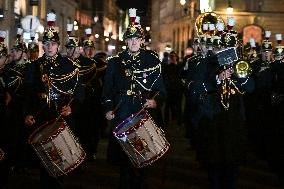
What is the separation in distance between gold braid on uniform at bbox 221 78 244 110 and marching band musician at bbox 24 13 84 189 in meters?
1.85

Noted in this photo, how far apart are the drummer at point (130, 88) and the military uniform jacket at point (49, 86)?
49cm

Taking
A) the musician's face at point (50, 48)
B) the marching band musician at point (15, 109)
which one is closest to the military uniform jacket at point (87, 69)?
the marching band musician at point (15, 109)

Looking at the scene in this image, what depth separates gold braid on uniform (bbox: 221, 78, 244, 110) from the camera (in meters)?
7.79

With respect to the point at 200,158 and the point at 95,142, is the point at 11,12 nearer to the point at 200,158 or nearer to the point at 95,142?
the point at 95,142

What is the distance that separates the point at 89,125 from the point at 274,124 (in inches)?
139

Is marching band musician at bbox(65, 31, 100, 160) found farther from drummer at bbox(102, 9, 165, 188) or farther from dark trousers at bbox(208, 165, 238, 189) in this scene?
dark trousers at bbox(208, 165, 238, 189)

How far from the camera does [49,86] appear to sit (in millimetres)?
8008

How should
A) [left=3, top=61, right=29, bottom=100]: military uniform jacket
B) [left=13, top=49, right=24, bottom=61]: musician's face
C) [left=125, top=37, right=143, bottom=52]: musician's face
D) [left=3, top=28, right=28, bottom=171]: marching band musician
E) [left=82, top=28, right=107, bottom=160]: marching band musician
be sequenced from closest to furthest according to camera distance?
[left=125, top=37, right=143, bottom=52]: musician's face < [left=3, top=28, right=28, bottom=171]: marching band musician < [left=3, top=61, right=29, bottom=100]: military uniform jacket < [left=13, top=49, right=24, bottom=61]: musician's face < [left=82, top=28, right=107, bottom=160]: marching band musician

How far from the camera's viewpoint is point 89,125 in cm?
1227

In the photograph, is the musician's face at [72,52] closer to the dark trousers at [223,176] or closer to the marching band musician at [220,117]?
the marching band musician at [220,117]

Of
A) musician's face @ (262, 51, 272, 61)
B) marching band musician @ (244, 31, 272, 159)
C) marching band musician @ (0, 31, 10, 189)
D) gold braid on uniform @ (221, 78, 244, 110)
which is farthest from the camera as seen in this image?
musician's face @ (262, 51, 272, 61)

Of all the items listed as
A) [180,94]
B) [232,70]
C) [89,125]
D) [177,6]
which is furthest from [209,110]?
[177,6]

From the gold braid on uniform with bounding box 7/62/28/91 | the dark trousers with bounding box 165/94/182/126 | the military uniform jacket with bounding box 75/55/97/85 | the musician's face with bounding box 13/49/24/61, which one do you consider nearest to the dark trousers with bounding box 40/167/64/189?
the gold braid on uniform with bounding box 7/62/28/91

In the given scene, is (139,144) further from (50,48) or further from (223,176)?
(50,48)
